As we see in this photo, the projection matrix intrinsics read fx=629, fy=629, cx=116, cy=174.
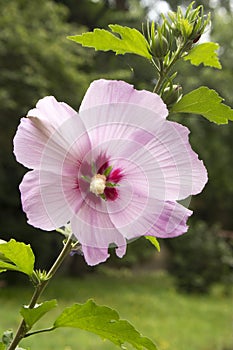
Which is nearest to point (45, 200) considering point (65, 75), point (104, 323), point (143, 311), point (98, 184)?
point (98, 184)

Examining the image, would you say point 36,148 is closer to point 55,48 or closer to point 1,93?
point 1,93

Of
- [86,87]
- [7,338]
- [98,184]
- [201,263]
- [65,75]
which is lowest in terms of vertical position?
[201,263]

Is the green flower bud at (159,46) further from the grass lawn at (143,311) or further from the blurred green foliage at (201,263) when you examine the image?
the blurred green foliage at (201,263)

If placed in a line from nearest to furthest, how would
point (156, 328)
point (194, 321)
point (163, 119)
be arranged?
1. point (163, 119)
2. point (156, 328)
3. point (194, 321)

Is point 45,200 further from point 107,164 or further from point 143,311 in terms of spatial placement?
point 143,311

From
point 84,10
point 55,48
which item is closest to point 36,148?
point 55,48

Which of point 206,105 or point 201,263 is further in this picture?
point 201,263
